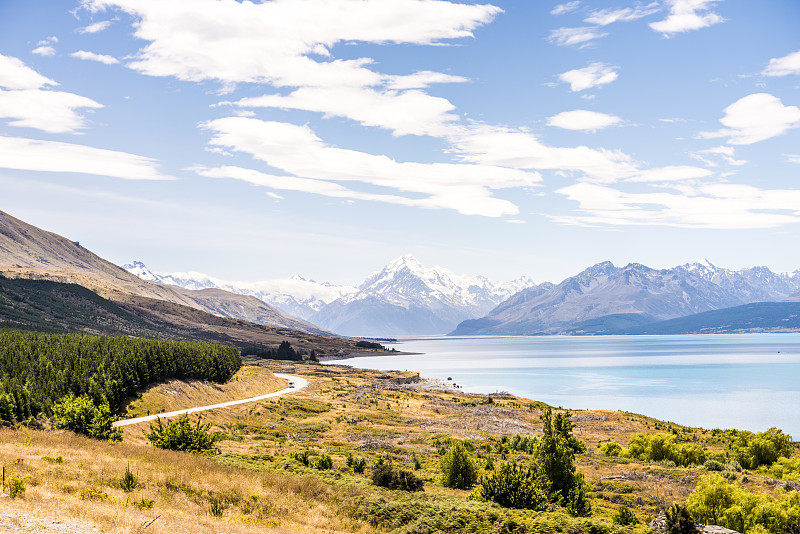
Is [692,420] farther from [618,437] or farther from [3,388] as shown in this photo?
[3,388]

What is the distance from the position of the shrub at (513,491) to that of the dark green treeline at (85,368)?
43922 mm

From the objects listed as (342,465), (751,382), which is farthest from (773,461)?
(751,382)

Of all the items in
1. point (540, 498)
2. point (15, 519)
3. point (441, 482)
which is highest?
point (15, 519)

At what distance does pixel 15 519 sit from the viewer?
18.1 meters

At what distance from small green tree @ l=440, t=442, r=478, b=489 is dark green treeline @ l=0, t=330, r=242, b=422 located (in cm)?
3914

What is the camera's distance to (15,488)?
834 inches

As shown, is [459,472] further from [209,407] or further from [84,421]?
[209,407]

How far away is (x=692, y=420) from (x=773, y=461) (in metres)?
56.6

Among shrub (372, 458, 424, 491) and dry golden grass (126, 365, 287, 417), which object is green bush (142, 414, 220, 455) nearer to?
shrub (372, 458, 424, 491)

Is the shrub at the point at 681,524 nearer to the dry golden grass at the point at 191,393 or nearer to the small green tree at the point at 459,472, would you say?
the small green tree at the point at 459,472

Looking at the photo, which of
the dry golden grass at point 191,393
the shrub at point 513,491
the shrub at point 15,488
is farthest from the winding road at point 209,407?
the shrub at point 513,491

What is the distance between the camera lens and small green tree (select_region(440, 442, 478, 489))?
36.9 meters

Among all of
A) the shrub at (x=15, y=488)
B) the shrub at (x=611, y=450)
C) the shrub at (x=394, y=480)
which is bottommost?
the shrub at (x=611, y=450)

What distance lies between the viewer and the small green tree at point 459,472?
3688 centimetres
